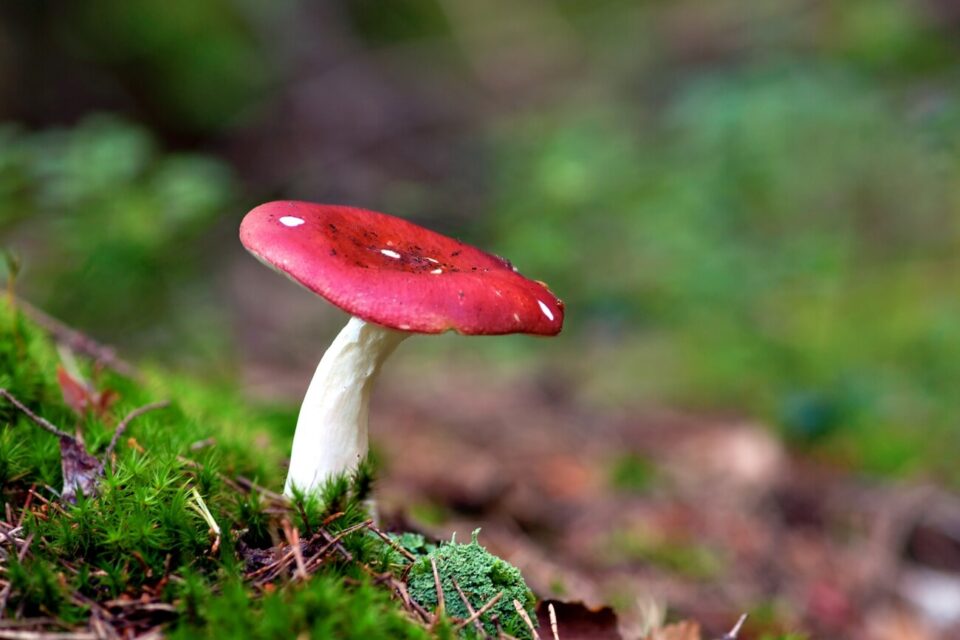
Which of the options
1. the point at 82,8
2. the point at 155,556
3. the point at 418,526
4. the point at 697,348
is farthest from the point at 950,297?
the point at 82,8

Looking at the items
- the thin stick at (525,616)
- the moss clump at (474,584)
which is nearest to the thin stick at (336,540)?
the moss clump at (474,584)

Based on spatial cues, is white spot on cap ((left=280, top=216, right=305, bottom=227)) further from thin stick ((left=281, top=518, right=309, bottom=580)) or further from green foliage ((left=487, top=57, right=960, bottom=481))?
green foliage ((left=487, top=57, right=960, bottom=481))

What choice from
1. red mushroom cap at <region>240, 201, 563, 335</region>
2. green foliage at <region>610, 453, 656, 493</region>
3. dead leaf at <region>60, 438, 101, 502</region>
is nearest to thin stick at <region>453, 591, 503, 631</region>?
red mushroom cap at <region>240, 201, 563, 335</region>

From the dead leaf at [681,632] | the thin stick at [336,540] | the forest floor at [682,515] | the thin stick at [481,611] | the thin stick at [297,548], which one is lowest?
the forest floor at [682,515]

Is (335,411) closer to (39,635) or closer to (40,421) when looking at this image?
(40,421)

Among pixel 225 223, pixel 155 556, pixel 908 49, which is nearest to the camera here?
pixel 155 556

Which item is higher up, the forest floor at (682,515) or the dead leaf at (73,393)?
the dead leaf at (73,393)

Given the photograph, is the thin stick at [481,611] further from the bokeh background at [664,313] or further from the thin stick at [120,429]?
the thin stick at [120,429]

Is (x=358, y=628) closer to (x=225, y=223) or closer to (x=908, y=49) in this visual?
(x=908, y=49)
